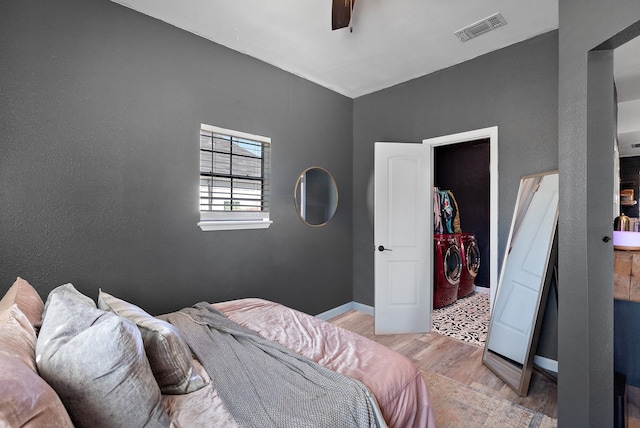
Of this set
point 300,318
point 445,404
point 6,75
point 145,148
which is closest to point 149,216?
point 145,148

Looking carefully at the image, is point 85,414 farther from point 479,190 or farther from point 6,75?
point 479,190

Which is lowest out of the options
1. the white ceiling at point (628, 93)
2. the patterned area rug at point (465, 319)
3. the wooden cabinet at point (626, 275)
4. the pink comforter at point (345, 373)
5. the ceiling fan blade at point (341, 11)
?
the patterned area rug at point (465, 319)

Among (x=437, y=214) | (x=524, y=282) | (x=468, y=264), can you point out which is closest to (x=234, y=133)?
(x=524, y=282)

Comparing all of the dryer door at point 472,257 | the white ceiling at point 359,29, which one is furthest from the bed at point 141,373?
the dryer door at point 472,257

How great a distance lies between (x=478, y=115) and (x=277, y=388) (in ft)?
10.1

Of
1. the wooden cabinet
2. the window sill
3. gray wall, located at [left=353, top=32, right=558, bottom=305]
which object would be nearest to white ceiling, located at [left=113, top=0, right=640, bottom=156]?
gray wall, located at [left=353, top=32, right=558, bottom=305]

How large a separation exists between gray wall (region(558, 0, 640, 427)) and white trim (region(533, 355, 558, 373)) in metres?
1.05

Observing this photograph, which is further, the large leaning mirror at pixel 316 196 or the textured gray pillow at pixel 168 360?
the large leaning mirror at pixel 316 196

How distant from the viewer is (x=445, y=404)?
214 centimetres

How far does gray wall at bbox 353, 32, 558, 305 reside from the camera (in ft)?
8.84

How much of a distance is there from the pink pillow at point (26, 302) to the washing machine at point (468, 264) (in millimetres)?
4541

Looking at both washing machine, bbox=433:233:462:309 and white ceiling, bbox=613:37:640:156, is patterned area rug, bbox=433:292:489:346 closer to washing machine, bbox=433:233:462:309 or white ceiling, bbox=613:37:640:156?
washing machine, bbox=433:233:462:309

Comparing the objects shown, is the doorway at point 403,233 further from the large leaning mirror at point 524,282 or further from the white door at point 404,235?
the large leaning mirror at point 524,282

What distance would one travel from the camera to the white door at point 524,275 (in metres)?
2.37
